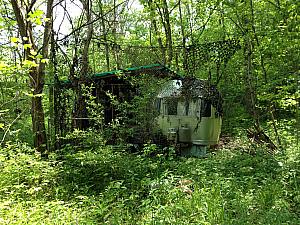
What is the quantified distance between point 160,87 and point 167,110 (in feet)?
3.35

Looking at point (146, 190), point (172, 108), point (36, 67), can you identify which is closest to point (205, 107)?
point (172, 108)

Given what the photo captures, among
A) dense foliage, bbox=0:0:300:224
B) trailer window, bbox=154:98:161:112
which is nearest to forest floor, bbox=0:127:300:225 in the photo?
dense foliage, bbox=0:0:300:224

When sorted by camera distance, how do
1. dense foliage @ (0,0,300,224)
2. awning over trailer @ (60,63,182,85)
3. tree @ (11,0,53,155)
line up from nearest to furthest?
dense foliage @ (0,0,300,224), tree @ (11,0,53,155), awning over trailer @ (60,63,182,85)

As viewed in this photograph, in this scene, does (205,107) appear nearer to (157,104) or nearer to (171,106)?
(171,106)

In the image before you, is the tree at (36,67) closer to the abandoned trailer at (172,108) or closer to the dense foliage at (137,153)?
the dense foliage at (137,153)

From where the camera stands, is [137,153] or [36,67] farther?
[137,153]

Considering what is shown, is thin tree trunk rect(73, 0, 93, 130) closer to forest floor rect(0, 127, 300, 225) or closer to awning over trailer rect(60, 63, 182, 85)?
awning over trailer rect(60, 63, 182, 85)

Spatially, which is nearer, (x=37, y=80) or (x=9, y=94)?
(x=37, y=80)

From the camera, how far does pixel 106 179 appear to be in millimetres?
4938

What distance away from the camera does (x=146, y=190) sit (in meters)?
4.50

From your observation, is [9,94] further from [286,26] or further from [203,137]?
[286,26]

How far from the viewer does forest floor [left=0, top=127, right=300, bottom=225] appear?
11.1 feet

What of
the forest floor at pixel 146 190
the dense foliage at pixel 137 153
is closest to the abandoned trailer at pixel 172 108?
the dense foliage at pixel 137 153

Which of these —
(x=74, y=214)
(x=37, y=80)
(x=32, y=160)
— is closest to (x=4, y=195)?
(x=32, y=160)
